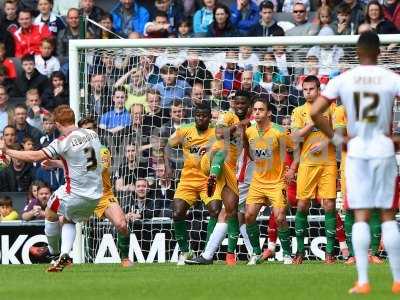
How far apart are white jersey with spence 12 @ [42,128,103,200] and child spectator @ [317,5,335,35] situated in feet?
18.8

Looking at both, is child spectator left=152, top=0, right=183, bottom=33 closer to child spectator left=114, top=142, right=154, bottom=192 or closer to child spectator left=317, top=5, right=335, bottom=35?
child spectator left=317, top=5, right=335, bottom=35

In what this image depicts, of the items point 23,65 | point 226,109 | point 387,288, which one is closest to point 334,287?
point 387,288

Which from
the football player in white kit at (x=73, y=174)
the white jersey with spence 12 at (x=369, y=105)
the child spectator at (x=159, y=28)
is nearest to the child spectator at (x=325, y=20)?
the child spectator at (x=159, y=28)

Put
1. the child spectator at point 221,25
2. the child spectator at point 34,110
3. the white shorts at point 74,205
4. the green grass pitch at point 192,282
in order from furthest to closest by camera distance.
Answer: the child spectator at point 34,110
the child spectator at point 221,25
the white shorts at point 74,205
the green grass pitch at point 192,282

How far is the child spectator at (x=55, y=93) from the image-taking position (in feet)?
65.1

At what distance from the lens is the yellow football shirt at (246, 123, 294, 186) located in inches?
620

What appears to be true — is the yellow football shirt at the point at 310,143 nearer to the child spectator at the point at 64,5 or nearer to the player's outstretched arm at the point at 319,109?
the player's outstretched arm at the point at 319,109

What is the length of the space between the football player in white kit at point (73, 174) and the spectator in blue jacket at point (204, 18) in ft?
20.2

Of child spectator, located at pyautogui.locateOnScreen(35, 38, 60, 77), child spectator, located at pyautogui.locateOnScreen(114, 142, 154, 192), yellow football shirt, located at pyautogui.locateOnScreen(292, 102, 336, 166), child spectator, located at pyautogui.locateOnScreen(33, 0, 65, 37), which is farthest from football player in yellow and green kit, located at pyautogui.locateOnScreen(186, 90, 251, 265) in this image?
child spectator, located at pyautogui.locateOnScreen(33, 0, 65, 37)

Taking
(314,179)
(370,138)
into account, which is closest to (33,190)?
(314,179)

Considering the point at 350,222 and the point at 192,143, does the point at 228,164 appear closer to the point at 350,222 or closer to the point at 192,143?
the point at 192,143

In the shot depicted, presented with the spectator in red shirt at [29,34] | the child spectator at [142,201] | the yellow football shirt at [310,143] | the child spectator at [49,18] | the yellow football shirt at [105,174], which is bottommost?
the child spectator at [142,201]

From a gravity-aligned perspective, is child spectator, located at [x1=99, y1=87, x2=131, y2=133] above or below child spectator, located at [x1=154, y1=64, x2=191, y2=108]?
below

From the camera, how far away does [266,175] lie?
15828mm
